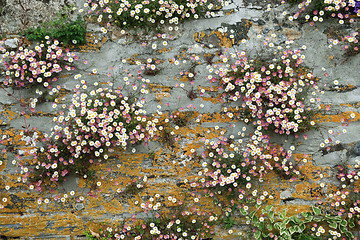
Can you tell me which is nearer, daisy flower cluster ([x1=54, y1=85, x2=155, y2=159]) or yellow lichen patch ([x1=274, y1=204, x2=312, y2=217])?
daisy flower cluster ([x1=54, y1=85, x2=155, y2=159])

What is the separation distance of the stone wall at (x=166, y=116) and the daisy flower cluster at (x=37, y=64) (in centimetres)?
15

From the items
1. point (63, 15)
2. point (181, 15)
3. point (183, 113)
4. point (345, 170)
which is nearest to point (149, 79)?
point (183, 113)

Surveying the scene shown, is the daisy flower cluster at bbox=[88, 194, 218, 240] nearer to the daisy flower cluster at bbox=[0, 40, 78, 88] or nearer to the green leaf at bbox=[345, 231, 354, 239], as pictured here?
the green leaf at bbox=[345, 231, 354, 239]

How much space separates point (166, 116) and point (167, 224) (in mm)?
1505

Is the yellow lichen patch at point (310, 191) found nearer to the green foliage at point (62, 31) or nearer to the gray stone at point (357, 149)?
the gray stone at point (357, 149)

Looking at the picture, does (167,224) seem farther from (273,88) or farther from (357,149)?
(357,149)

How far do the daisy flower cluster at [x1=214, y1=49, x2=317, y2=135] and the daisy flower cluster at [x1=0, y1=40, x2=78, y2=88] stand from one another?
2.21 meters

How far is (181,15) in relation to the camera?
14.8ft

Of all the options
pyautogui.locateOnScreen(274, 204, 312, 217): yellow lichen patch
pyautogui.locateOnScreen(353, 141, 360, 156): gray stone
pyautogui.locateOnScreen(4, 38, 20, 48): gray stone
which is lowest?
pyautogui.locateOnScreen(274, 204, 312, 217): yellow lichen patch

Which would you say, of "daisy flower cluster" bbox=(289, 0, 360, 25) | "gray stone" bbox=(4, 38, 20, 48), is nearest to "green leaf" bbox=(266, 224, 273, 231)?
"daisy flower cluster" bbox=(289, 0, 360, 25)

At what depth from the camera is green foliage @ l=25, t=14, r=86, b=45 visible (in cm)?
434

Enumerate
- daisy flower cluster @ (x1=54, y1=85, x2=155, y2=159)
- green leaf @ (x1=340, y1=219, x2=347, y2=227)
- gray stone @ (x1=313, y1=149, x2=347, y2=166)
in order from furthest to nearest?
1. gray stone @ (x1=313, y1=149, x2=347, y2=166)
2. green leaf @ (x1=340, y1=219, x2=347, y2=227)
3. daisy flower cluster @ (x1=54, y1=85, x2=155, y2=159)

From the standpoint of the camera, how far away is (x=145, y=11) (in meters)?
4.36

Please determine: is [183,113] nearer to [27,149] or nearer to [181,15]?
[181,15]
